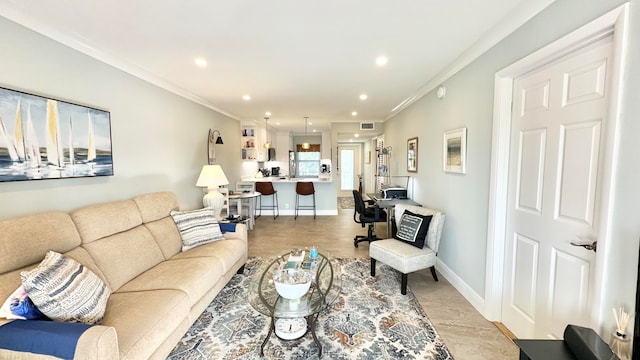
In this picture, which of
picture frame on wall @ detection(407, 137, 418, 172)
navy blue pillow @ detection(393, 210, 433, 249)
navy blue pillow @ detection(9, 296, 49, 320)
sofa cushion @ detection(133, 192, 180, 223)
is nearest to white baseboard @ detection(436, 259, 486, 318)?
navy blue pillow @ detection(393, 210, 433, 249)

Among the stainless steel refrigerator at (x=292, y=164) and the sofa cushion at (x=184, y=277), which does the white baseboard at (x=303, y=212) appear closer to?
the stainless steel refrigerator at (x=292, y=164)

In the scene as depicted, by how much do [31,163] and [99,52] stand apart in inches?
46.0

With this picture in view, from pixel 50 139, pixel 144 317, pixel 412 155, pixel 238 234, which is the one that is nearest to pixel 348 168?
pixel 412 155

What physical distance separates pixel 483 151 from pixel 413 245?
1.22 metres

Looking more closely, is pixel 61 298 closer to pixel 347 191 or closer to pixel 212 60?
pixel 212 60

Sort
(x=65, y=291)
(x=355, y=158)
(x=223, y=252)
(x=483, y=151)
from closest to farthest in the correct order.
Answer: (x=65, y=291), (x=483, y=151), (x=223, y=252), (x=355, y=158)

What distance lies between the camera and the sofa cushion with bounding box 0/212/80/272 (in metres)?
1.49

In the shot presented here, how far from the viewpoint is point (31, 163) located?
1875 mm

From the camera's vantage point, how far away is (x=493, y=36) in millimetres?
2072

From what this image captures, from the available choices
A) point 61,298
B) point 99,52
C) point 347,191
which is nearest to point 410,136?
point 99,52

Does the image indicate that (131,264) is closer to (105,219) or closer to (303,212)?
(105,219)

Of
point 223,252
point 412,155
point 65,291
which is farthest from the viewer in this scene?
point 412,155

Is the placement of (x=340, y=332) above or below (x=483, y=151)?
below

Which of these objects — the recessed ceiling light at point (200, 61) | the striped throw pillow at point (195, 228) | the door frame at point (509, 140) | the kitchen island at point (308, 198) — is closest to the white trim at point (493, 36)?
the door frame at point (509, 140)
